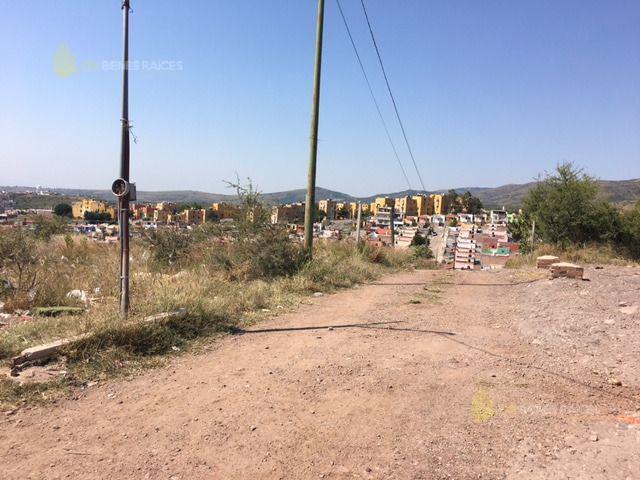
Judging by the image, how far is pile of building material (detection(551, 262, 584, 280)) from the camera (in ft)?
32.0

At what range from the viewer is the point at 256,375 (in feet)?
13.1

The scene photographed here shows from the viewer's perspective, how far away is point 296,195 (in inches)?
2180

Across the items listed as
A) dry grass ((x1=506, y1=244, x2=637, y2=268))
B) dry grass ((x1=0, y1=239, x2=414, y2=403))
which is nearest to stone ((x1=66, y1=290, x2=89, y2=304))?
dry grass ((x1=0, y1=239, x2=414, y2=403))

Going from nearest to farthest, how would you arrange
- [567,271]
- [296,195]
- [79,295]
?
[79,295] → [567,271] → [296,195]

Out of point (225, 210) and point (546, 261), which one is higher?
point (225, 210)

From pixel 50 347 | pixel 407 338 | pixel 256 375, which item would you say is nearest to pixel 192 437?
pixel 256 375

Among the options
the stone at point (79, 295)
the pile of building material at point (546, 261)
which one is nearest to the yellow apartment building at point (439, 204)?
the pile of building material at point (546, 261)

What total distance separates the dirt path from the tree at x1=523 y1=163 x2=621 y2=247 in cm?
1419

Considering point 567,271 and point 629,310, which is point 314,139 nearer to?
point 567,271

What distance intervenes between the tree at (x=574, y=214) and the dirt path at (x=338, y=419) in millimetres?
14189

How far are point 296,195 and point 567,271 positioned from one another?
1845 inches

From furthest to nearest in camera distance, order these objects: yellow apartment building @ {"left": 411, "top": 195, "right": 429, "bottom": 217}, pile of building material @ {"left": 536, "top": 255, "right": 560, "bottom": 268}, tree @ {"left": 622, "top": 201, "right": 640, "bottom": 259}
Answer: yellow apartment building @ {"left": 411, "top": 195, "right": 429, "bottom": 217} → tree @ {"left": 622, "top": 201, "right": 640, "bottom": 259} → pile of building material @ {"left": 536, "top": 255, "right": 560, "bottom": 268}

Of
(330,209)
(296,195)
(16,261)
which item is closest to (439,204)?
(330,209)

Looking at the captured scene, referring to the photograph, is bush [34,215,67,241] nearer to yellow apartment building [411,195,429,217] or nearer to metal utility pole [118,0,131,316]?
metal utility pole [118,0,131,316]
